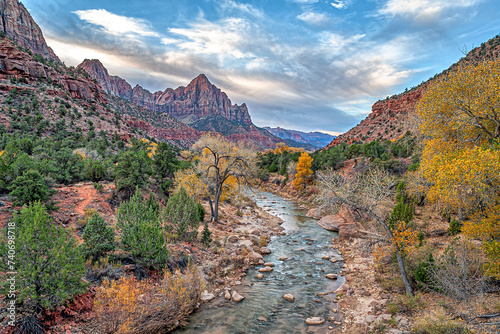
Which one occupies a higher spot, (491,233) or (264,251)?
(491,233)

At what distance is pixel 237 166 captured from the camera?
70.8 ft

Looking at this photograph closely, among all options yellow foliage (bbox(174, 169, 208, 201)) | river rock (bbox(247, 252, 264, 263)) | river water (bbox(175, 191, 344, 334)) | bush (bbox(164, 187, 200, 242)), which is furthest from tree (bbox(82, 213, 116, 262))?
yellow foliage (bbox(174, 169, 208, 201))

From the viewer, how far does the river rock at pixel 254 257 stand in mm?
14891

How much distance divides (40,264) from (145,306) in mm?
3281

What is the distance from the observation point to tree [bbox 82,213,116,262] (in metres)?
9.90

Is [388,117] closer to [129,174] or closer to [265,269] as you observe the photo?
[265,269]

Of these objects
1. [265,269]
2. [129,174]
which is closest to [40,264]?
[265,269]

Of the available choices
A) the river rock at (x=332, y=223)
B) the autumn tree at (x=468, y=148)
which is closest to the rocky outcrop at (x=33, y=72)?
the river rock at (x=332, y=223)

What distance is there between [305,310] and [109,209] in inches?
541

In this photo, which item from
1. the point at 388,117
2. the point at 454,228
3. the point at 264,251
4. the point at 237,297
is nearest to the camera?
the point at 237,297

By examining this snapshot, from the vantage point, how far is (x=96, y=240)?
10.1m

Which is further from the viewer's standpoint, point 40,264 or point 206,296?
point 206,296

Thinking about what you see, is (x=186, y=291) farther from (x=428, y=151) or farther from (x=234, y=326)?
(x=428, y=151)

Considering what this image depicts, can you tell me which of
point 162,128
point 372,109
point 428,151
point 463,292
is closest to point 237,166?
point 428,151
